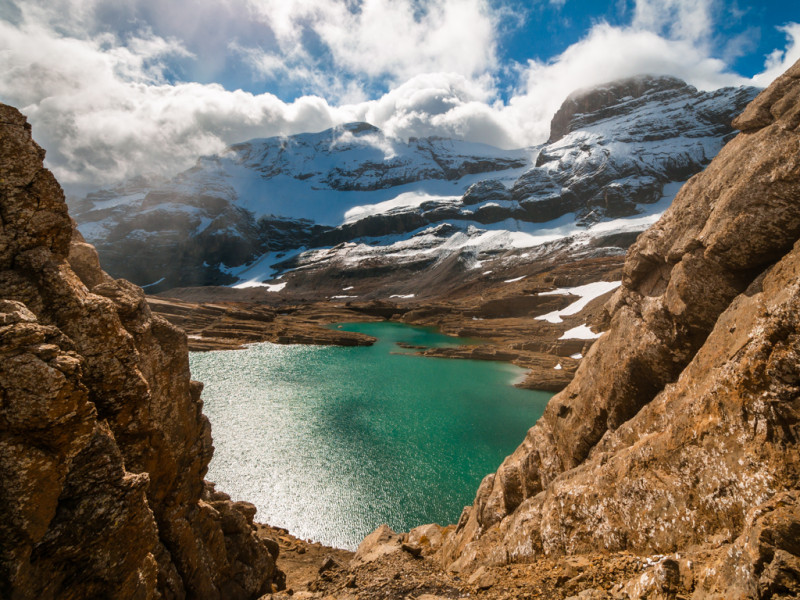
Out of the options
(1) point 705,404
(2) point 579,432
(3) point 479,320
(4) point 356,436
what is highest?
(1) point 705,404

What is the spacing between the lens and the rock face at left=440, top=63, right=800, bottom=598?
5.29 m

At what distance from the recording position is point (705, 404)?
6.74m

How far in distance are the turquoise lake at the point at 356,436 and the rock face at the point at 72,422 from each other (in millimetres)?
12363

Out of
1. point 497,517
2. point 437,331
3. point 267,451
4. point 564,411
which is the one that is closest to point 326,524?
point 267,451

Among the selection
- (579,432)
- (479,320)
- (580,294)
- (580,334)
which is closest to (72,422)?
(579,432)

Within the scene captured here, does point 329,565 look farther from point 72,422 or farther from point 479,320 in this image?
point 479,320

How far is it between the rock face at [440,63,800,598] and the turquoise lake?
11375mm

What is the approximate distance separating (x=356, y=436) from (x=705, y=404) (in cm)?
2742

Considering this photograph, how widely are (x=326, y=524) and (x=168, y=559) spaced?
12.2m

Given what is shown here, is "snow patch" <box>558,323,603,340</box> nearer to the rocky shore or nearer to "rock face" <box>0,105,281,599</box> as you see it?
the rocky shore

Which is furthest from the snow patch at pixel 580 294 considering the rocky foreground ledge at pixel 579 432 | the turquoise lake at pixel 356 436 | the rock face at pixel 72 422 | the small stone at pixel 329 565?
the rock face at pixel 72 422

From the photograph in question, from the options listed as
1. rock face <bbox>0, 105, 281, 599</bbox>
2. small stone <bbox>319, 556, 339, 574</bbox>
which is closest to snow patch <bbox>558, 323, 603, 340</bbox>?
small stone <bbox>319, 556, 339, 574</bbox>

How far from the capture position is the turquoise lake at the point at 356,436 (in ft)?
72.5

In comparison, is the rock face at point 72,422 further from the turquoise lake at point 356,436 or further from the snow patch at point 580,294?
the snow patch at point 580,294
